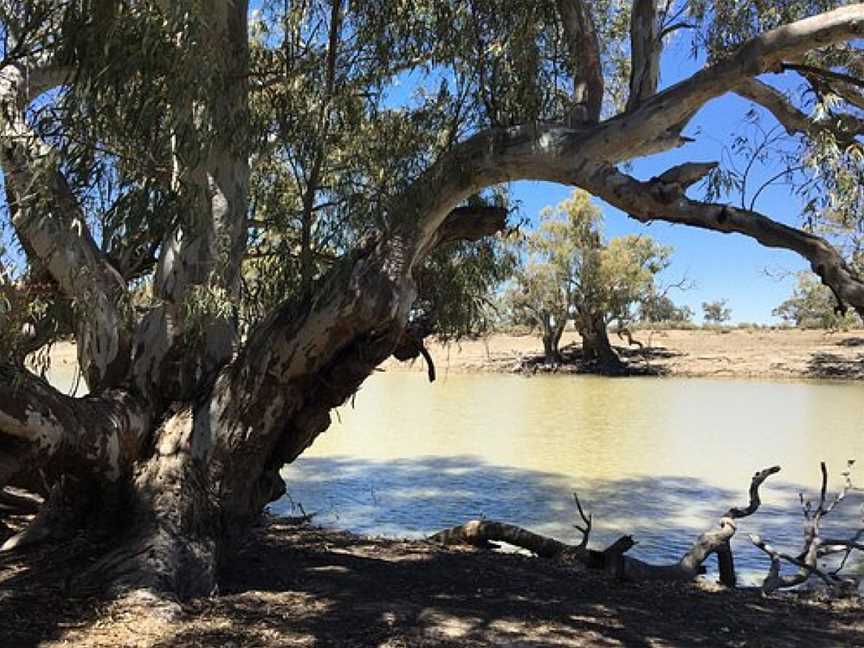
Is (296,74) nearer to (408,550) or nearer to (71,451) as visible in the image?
(71,451)

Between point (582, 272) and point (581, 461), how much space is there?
49.4 feet

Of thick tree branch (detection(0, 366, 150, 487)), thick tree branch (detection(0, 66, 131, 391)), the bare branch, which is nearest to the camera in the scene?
thick tree branch (detection(0, 366, 150, 487))

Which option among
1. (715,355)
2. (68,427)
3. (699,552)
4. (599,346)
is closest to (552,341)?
(599,346)

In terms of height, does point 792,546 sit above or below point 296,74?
below

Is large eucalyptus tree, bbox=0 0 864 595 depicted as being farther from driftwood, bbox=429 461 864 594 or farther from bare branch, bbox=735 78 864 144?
driftwood, bbox=429 461 864 594

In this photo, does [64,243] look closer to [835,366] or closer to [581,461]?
[581,461]

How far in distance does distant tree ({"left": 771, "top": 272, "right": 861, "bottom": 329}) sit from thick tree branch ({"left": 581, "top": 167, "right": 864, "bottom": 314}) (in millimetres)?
11847

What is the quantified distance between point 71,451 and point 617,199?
2247mm

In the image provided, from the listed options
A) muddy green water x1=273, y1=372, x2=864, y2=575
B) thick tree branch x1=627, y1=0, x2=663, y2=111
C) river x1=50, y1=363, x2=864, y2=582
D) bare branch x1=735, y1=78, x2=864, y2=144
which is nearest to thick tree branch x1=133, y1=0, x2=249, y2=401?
muddy green water x1=273, y1=372, x2=864, y2=575

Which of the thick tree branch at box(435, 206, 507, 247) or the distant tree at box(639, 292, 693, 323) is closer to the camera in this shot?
the thick tree branch at box(435, 206, 507, 247)

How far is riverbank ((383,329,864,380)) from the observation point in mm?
23969

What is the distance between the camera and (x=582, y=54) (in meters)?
3.85

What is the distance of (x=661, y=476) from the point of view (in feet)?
29.4

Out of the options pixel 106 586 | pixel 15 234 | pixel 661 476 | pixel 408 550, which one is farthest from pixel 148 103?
pixel 661 476
